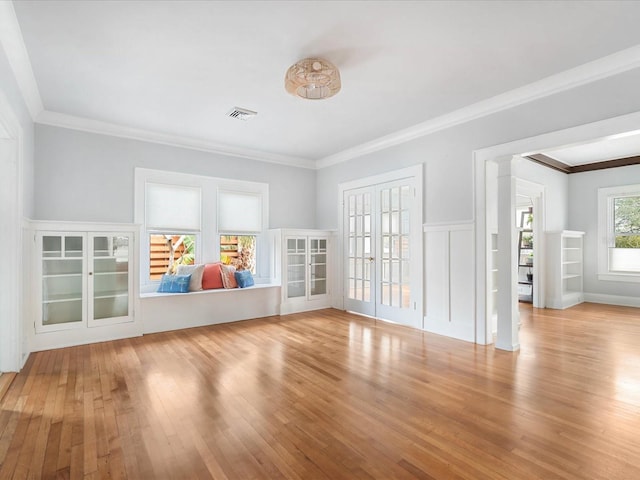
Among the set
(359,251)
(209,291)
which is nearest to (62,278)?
(209,291)

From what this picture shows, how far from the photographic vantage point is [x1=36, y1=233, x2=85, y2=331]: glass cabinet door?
12.3 feet

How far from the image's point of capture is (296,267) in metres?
5.80

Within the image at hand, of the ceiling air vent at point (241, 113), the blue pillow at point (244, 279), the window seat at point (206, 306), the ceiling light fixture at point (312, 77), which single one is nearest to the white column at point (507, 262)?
the ceiling light fixture at point (312, 77)

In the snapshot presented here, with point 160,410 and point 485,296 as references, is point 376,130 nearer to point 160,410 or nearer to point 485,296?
point 485,296

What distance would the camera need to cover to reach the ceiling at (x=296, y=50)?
7.66 ft

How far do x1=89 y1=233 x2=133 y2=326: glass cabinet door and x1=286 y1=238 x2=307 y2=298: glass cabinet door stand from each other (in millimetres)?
2379

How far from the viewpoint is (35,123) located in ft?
13.4

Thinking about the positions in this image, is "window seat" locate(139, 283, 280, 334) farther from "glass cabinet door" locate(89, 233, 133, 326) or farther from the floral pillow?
"glass cabinet door" locate(89, 233, 133, 326)

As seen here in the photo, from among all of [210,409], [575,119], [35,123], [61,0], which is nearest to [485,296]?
[575,119]

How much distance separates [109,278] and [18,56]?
7.92ft

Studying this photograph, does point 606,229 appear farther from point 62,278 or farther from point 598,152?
point 62,278

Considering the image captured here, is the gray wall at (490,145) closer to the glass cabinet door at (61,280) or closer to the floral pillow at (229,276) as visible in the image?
the floral pillow at (229,276)

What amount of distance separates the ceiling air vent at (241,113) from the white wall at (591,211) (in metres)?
6.75

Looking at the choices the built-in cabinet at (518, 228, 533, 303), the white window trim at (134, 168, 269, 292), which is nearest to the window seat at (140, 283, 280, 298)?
the white window trim at (134, 168, 269, 292)
